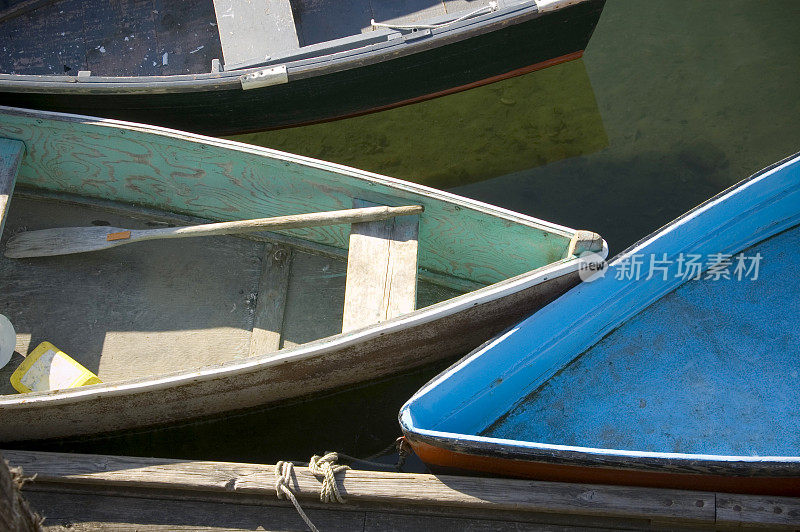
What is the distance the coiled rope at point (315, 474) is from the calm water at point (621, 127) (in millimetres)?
2704

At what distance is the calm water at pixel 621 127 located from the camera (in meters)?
5.47

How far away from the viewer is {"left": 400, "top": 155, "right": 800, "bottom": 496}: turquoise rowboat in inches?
Result: 148

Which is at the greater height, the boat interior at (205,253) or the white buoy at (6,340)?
the boat interior at (205,253)

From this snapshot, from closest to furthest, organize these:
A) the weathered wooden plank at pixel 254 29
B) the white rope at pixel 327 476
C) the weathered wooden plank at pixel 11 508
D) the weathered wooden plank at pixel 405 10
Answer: the weathered wooden plank at pixel 11 508, the white rope at pixel 327 476, the weathered wooden plank at pixel 254 29, the weathered wooden plank at pixel 405 10

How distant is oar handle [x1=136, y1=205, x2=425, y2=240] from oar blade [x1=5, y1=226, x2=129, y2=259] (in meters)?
0.27

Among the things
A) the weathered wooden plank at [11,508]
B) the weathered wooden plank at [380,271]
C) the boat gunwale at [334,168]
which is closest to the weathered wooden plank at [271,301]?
the weathered wooden plank at [380,271]

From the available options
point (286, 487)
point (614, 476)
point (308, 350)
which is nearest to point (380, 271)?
point (308, 350)

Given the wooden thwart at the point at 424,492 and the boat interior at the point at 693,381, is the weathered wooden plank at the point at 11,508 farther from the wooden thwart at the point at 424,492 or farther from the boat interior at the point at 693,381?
the boat interior at the point at 693,381

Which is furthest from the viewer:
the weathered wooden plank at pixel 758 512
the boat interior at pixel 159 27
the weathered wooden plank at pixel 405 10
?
the weathered wooden plank at pixel 405 10

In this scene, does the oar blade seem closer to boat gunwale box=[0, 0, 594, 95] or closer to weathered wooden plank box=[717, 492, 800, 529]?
boat gunwale box=[0, 0, 594, 95]

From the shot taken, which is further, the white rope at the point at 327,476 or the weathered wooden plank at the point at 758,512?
the white rope at the point at 327,476

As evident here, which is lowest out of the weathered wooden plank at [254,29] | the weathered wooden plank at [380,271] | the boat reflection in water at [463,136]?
the weathered wooden plank at [380,271]

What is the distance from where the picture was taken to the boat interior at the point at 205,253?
4023 millimetres

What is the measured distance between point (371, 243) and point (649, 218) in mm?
2442
